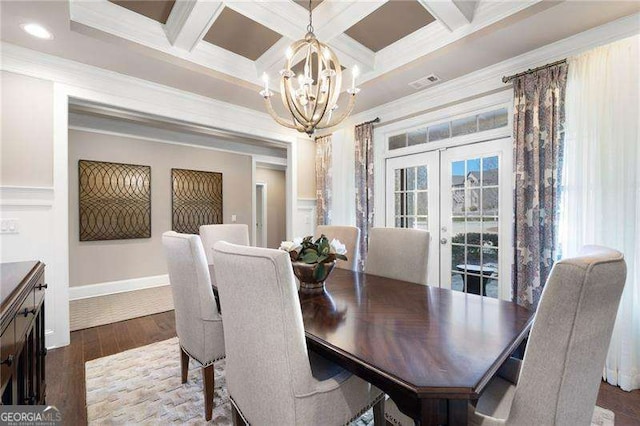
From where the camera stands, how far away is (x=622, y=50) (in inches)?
81.0

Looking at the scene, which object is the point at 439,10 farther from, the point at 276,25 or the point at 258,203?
the point at 258,203

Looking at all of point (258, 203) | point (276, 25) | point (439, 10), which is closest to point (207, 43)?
point (276, 25)

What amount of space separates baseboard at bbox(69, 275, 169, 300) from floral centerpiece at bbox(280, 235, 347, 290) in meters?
3.98

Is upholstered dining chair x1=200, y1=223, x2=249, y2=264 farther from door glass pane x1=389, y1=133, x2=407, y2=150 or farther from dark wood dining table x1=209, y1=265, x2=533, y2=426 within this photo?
door glass pane x1=389, y1=133, x2=407, y2=150

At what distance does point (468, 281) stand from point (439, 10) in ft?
8.19

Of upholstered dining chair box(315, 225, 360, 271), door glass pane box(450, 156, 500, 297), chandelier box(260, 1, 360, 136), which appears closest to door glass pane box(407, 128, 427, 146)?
door glass pane box(450, 156, 500, 297)

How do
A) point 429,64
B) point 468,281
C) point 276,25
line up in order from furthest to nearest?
1. point 468,281
2. point 429,64
3. point 276,25

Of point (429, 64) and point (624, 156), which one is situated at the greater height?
point (429, 64)

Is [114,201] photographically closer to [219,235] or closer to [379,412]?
[219,235]

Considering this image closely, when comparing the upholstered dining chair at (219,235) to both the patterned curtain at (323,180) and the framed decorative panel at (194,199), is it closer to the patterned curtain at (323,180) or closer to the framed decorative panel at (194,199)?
the patterned curtain at (323,180)

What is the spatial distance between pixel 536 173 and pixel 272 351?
2.51 m

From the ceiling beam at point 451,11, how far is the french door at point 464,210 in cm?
116

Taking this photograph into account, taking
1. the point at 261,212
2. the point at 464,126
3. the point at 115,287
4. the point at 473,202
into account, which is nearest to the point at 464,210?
the point at 473,202

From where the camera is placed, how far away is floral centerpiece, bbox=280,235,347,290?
65.9 inches
